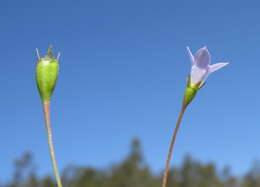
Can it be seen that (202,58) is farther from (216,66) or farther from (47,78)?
(47,78)

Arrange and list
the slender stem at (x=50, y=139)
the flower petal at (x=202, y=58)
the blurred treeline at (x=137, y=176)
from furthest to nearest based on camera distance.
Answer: the blurred treeline at (x=137, y=176) → the flower petal at (x=202, y=58) → the slender stem at (x=50, y=139)

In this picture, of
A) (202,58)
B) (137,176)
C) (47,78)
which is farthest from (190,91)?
(137,176)

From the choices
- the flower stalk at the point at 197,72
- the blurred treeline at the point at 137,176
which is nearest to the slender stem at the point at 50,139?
the flower stalk at the point at 197,72

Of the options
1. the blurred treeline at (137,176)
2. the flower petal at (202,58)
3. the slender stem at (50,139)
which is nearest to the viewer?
the slender stem at (50,139)

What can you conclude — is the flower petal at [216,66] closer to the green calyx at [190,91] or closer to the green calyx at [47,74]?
the green calyx at [190,91]

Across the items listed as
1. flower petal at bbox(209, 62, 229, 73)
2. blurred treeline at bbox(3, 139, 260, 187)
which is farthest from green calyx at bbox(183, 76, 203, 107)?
blurred treeline at bbox(3, 139, 260, 187)
